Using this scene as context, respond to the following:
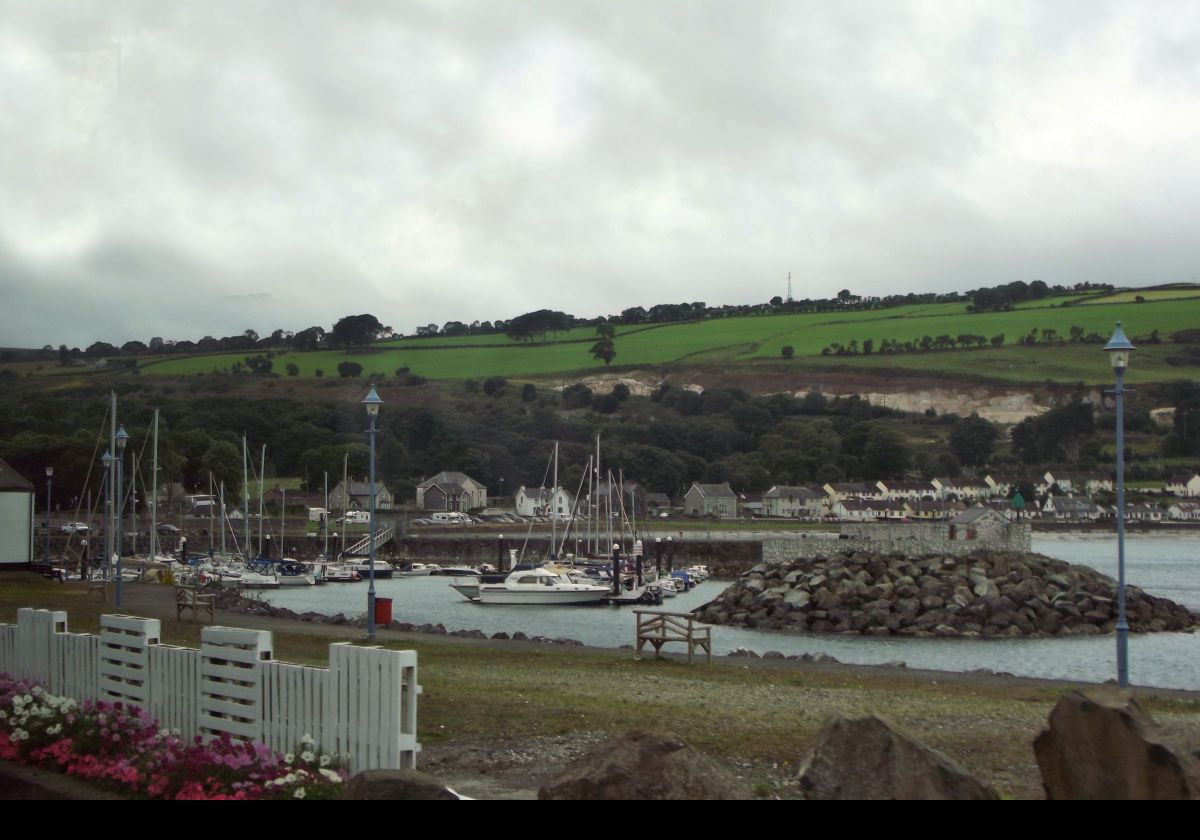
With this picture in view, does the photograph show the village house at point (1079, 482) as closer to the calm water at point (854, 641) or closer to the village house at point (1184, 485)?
the village house at point (1184, 485)

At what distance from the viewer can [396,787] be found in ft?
25.7

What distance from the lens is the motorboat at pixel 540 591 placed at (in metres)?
61.0

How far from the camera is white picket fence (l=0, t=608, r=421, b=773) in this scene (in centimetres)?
965

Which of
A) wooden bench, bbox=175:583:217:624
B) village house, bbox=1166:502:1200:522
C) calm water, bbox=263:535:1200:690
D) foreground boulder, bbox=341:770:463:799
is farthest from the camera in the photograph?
village house, bbox=1166:502:1200:522

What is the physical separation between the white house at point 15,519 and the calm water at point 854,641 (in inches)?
573

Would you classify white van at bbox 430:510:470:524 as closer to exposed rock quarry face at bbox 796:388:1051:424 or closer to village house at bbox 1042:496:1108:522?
exposed rock quarry face at bbox 796:388:1051:424

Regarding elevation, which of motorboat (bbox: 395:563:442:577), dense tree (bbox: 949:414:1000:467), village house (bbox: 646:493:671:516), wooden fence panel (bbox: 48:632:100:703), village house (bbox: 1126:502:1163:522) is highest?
dense tree (bbox: 949:414:1000:467)

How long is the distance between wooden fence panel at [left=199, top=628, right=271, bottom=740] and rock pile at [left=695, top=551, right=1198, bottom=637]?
40395 mm

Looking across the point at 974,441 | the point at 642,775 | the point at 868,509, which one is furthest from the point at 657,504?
the point at 642,775

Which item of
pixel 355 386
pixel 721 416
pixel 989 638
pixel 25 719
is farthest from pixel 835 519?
pixel 25 719

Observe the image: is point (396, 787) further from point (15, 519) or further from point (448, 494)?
point (448, 494)

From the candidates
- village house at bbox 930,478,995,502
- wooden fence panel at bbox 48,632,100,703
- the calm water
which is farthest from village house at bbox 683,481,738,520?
wooden fence panel at bbox 48,632,100,703

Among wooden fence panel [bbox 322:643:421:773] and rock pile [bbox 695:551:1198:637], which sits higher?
wooden fence panel [bbox 322:643:421:773]

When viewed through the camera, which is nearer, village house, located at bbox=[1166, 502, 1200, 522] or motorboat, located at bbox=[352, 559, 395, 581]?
motorboat, located at bbox=[352, 559, 395, 581]
